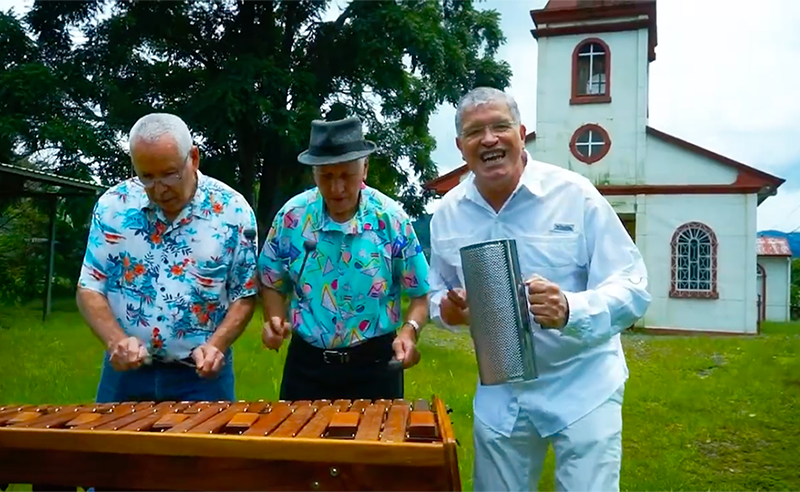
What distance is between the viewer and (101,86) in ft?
54.4

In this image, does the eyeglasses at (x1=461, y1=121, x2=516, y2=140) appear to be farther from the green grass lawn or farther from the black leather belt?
the green grass lawn

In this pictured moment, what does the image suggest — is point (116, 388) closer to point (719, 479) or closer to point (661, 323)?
point (719, 479)

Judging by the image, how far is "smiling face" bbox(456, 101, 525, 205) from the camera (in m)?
2.61

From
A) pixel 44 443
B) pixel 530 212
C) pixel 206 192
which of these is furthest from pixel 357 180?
pixel 44 443

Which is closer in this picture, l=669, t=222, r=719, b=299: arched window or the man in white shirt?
the man in white shirt

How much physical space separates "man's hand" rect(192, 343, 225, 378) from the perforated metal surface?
1.15 m

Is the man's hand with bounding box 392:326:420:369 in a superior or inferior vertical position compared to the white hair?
inferior

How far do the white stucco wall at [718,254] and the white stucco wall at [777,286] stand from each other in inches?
414

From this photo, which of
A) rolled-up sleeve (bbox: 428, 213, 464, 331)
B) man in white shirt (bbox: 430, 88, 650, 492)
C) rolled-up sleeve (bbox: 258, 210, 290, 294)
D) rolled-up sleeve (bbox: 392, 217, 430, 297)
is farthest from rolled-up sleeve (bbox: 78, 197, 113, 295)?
man in white shirt (bbox: 430, 88, 650, 492)

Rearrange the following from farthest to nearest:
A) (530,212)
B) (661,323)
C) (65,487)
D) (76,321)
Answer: (661,323), (76,321), (530,212), (65,487)

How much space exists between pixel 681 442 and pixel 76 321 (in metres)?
10.2

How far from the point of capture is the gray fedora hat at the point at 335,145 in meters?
3.13

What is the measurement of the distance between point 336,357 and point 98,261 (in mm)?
1092

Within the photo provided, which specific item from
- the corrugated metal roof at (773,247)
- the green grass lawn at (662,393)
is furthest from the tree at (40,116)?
the corrugated metal roof at (773,247)
